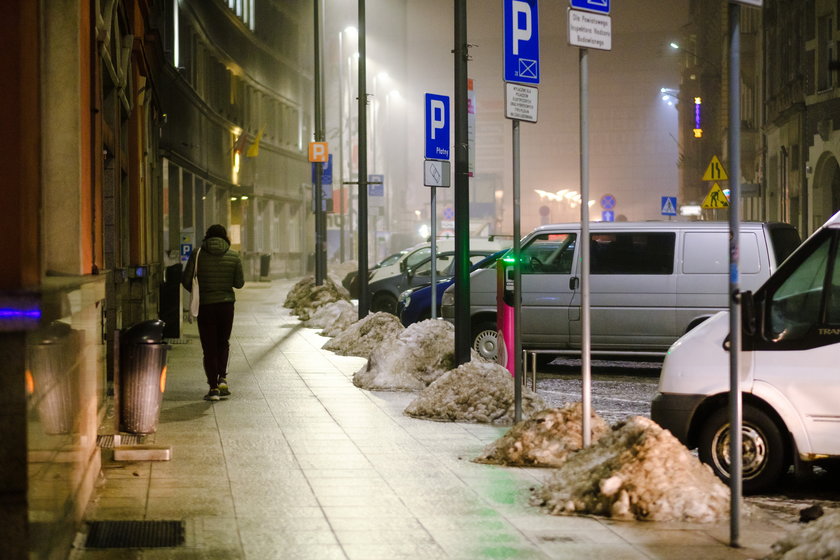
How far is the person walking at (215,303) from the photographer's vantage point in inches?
563

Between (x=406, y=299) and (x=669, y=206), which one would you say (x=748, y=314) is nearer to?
(x=406, y=299)

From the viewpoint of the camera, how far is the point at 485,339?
60.8ft

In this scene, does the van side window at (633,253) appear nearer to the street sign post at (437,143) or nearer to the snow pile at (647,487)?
the street sign post at (437,143)

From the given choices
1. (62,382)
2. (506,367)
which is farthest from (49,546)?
(506,367)

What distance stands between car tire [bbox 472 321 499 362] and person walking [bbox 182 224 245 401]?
187 inches

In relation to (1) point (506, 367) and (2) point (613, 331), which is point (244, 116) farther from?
(1) point (506, 367)

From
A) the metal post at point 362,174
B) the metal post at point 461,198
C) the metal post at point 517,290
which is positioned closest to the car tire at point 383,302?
the metal post at point 362,174

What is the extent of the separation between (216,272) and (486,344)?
5.14 metres

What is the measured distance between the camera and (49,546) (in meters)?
5.60

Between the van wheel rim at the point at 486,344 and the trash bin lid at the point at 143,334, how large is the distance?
840 centimetres

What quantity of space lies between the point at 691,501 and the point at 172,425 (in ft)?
18.7

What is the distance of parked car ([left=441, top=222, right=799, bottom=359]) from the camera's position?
17141mm

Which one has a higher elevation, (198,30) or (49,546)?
(198,30)

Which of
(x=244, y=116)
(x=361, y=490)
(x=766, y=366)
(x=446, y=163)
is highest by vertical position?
(x=244, y=116)
